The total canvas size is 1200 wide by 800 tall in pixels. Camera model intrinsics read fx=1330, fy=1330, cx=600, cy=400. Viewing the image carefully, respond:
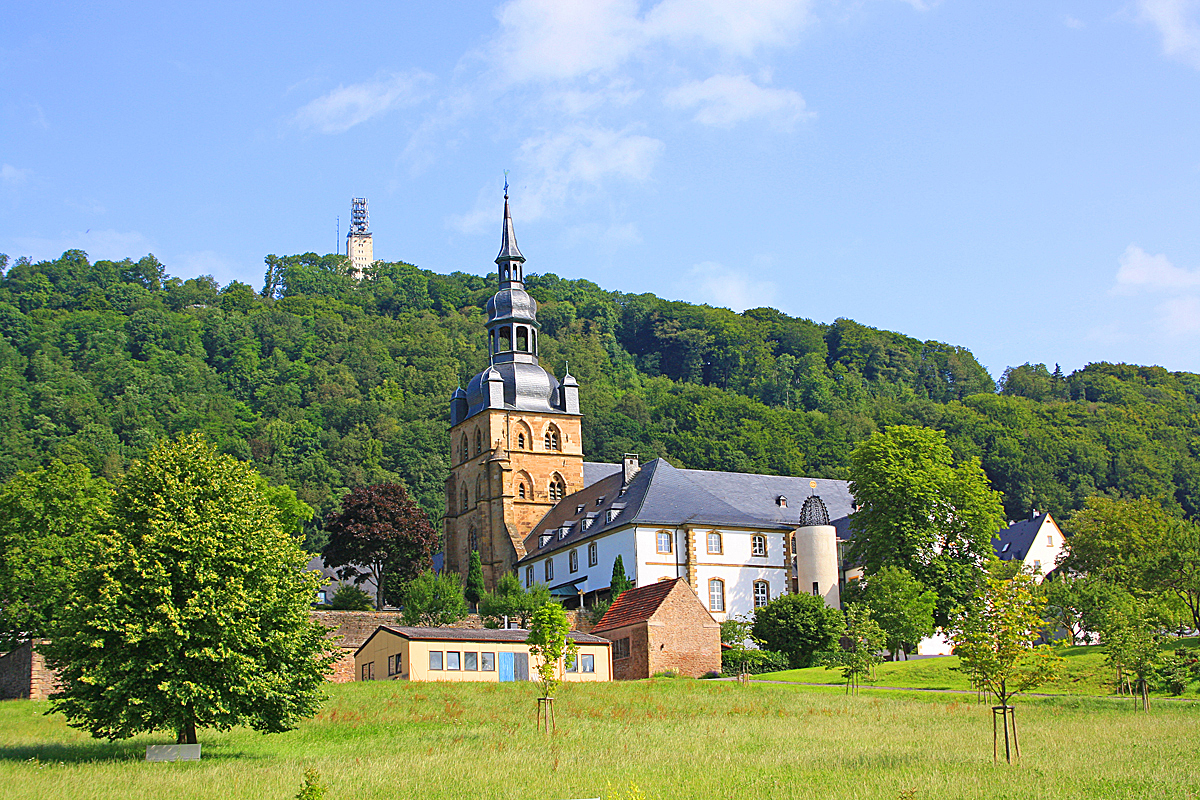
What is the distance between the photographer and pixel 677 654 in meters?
51.4

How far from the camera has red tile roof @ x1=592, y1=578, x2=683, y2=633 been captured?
52.0 m

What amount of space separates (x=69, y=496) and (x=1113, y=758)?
40.4 meters

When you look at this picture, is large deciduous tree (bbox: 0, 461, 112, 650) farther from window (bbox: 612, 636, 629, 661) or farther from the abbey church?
the abbey church

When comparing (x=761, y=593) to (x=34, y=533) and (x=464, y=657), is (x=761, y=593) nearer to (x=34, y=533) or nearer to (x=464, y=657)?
(x=464, y=657)

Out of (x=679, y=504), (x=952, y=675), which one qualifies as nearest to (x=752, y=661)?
(x=952, y=675)

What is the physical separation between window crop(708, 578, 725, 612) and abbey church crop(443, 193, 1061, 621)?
0.20ft

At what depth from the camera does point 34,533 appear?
165 ft

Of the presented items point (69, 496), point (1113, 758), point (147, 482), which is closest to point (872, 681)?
point (1113, 758)

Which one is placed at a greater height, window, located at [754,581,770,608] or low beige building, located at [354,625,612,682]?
window, located at [754,581,770,608]

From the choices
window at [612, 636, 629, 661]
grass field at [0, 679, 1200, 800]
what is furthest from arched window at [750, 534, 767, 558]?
grass field at [0, 679, 1200, 800]

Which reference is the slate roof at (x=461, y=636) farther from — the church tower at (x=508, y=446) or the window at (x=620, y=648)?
the church tower at (x=508, y=446)

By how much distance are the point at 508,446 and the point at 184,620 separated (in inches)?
2031

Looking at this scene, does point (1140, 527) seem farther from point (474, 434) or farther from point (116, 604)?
point (116, 604)

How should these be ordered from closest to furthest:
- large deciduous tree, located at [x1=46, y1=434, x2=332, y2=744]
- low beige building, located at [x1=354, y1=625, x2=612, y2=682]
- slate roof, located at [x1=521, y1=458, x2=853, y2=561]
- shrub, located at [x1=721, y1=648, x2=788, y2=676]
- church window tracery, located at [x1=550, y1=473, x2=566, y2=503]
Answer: large deciduous tree, located at [x1=46, y1=434, x2=332, y2=744] < low beige building, located at [x1=354, y1=625, x2=612, y2=682] < shrub, located at [x1=721, y1=648, x2=788, y2=676] < slate roof, located at [x1=521, y1=458, x2=853, y2=561] < church window tracery, located at [x1=550, y1=473, x2=566, y2=503]
